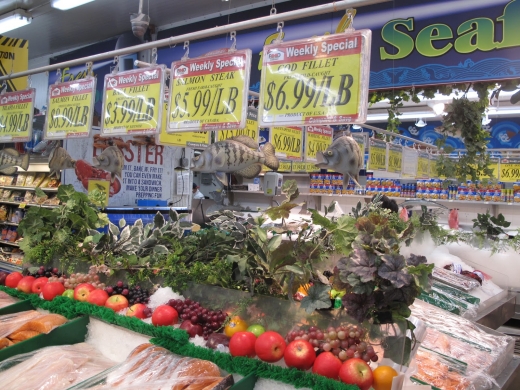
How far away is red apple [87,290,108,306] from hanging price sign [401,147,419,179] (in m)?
5.31

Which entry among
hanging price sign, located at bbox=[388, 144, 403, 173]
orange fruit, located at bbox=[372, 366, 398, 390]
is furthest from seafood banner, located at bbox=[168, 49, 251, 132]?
hanging price sign, located at bbox=[388, 144, 403, 173]

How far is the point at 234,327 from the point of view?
2.05 meters

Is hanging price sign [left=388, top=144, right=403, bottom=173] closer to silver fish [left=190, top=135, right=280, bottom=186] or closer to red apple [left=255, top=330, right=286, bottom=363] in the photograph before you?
silver fish [left=190, top=135, right=280, bottom=186]

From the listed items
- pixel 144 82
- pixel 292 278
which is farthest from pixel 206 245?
pixel 144 82

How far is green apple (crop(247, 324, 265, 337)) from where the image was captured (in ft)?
6.50

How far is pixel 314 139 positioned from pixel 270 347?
4.09 m

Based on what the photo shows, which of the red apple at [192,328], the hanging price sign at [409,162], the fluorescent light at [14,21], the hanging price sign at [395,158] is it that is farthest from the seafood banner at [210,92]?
the fluorescent light at [14,21]

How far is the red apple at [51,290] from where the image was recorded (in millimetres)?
2717

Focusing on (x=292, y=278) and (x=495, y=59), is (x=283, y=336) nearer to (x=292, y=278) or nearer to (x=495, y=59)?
(x=292, y=278)

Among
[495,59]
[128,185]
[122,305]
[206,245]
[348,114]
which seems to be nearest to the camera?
[348,114]

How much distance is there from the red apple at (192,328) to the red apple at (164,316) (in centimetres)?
8

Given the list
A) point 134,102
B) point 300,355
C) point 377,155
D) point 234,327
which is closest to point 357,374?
point 300,355

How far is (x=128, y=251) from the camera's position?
281 centimetres

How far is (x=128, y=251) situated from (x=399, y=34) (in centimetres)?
344
